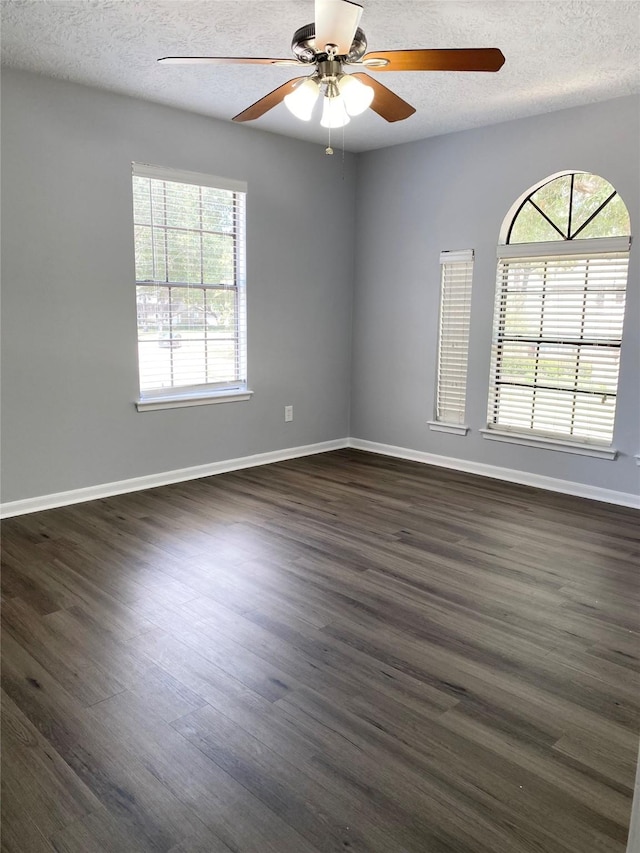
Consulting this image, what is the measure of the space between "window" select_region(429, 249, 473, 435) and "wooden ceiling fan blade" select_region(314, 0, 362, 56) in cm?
280

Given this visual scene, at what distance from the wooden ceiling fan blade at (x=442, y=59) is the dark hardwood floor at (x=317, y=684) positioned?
2.14 m

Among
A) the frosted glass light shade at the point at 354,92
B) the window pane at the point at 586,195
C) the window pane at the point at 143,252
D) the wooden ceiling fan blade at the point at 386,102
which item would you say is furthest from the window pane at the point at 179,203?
the window pane at the point at 586,195

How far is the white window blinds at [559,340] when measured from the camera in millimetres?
4121

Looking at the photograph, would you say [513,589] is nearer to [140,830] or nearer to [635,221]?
[140,830]

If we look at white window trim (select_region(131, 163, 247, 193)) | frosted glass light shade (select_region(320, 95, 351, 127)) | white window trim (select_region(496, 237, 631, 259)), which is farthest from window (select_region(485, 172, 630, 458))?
frosted glass light shade (select_region(320, 95, 351, 127))

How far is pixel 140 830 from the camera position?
4.94ft

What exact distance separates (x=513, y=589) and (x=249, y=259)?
10.4 feet

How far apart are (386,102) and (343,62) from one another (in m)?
0.35

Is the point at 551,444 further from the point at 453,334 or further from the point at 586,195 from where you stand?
the point at 586,195

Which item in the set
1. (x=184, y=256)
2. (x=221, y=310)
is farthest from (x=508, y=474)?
(x=184, y=256)

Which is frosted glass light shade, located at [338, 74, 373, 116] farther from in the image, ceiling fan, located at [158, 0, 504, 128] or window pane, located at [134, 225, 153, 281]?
window pane, located at [134, 225, 153, 281]

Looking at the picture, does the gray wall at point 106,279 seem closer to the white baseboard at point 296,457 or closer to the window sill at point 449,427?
the white baseboard at point 296,457

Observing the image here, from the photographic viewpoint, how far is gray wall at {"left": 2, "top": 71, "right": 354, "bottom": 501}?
3617 millimetres

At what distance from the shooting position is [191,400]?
4.54 meters
